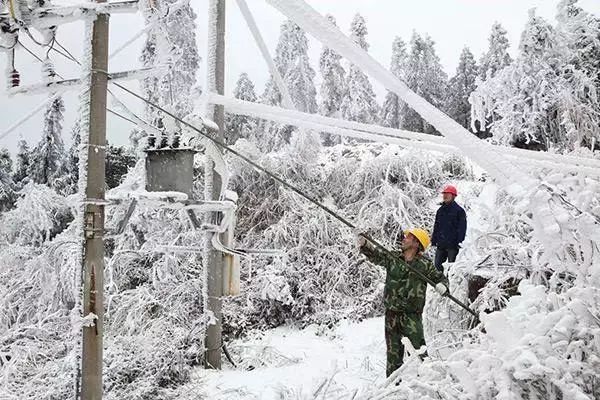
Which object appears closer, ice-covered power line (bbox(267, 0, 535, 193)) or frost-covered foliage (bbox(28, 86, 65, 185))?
ice-covered power line (bbox(267, 0, 535, 193))

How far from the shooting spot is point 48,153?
960 inches

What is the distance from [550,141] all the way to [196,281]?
839 cm

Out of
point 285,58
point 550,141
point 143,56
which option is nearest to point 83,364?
point 550,141

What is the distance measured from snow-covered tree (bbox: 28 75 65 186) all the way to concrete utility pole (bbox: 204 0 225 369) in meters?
18.4

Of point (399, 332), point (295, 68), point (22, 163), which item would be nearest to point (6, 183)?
point (22, 163)

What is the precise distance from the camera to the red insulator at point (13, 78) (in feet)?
15.9

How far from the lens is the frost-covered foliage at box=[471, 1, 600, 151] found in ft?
36.9

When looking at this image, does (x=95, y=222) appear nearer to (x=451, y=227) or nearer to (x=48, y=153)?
(x=451, y=227)

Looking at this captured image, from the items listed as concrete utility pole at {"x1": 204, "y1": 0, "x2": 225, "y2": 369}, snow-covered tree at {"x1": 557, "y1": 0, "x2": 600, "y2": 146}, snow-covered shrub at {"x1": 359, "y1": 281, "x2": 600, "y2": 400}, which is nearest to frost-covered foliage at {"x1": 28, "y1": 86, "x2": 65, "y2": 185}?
concrete utility pole at {"x1": 204, "y1": 0, "x2": 225, "y2": 369}

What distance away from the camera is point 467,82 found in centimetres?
2981

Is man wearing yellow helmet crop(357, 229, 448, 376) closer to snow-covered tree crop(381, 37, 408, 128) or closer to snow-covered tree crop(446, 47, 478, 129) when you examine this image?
snow-covered tree crop(381, 37, 408, 128)

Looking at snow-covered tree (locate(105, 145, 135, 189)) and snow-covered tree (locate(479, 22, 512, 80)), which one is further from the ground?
snow-covered tree (locate(479, 22, 512, 80))

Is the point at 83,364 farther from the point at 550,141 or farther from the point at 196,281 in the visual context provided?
the point at 550,141

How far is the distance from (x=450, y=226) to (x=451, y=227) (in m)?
0.02
